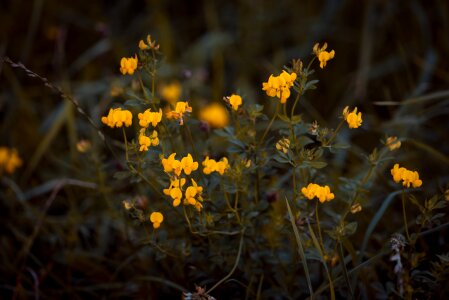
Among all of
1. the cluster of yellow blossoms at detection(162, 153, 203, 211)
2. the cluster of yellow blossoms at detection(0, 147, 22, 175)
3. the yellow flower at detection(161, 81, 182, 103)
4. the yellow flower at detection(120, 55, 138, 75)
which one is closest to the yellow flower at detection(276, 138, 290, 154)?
the cluster of yellow blossoms at detection(162, 153, 203, 211)

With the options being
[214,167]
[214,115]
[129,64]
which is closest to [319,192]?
[214,167]

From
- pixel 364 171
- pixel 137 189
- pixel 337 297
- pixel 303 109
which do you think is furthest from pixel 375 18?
pixel 337 297

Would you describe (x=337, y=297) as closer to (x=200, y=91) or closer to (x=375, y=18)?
(x=200, y=91)

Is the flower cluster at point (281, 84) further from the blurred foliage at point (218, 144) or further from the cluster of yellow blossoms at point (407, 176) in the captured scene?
the cluster of yellow blossoms at point (407, 176)

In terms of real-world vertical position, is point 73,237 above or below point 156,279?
above

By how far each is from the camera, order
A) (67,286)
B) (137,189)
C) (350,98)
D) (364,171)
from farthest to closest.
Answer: (350,98) → (137,189) → (364,171) → (67,286)
